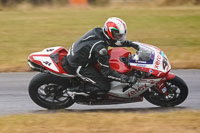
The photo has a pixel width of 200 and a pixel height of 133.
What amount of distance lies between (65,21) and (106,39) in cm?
1185

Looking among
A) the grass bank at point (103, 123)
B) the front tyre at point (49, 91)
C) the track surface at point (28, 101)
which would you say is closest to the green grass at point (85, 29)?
the track surface at point (28, 101)

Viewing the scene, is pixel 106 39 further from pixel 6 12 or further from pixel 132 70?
pixel 6 12

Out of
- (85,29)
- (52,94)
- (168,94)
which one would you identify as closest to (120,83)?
(168,94)

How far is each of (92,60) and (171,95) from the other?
1569 mm

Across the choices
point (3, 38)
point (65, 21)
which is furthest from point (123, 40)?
point (65, 21)

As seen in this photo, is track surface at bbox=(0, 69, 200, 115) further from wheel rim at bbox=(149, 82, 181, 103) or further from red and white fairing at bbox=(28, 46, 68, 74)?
red and white fairing at bbox=(28, 46, 68, 74)

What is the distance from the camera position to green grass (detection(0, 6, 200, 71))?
12.6 metres

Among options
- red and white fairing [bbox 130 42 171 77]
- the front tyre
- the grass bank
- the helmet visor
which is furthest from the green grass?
the grass bank

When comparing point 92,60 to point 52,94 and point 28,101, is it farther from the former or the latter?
point 28,101

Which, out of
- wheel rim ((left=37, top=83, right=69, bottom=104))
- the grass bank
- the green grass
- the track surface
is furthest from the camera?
the green grass

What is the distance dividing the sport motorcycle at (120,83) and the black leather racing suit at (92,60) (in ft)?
0.39

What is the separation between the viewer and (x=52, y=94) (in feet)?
25.2

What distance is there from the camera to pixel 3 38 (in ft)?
51.3

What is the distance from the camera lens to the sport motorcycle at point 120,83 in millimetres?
7316
